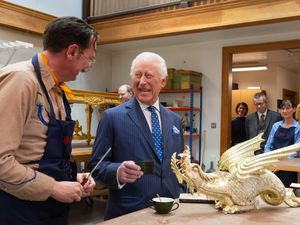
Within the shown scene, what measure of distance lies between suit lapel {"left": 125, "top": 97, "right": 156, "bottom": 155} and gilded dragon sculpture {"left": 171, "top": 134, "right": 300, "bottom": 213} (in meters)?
0.36

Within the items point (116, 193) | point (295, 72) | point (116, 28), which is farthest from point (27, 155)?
point (295, 72)

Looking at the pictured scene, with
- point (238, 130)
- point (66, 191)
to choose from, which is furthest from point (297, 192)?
point (238, 130)

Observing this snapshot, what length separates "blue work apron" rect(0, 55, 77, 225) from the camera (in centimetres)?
134

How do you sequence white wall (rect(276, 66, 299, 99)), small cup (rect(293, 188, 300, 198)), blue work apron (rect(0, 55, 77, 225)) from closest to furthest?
1. blue work apron (rect(0, 55, 77, 225))
2. small cup (rect(293, 188, 300, 198))
3. white wall (rect(276, 66, 299, 99))

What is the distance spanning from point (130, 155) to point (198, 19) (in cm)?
359

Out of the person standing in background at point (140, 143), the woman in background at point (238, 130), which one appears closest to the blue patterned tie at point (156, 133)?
the person standing in background at point (140, 143)

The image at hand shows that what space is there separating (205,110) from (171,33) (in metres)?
1.48

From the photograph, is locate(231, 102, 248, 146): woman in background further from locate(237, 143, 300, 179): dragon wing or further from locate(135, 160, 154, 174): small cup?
locate(135, 160, 154, 174): small cup

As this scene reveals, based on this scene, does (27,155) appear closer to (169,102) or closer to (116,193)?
(116,193)

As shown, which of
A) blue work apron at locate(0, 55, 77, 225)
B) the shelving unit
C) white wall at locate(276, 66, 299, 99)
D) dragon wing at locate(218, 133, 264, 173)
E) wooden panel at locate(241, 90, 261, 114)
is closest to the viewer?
blue work apron at locate(0, 55, 77, 225)

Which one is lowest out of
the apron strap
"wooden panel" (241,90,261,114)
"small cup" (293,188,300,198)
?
"small cup" (293,188,300,198)

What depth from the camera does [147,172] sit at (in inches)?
63.6

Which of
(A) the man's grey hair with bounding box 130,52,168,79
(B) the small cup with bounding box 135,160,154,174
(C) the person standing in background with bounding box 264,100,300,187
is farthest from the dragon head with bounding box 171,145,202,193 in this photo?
(C) the person standing in background with bounding box 264,100,300,187

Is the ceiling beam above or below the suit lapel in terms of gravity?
above
